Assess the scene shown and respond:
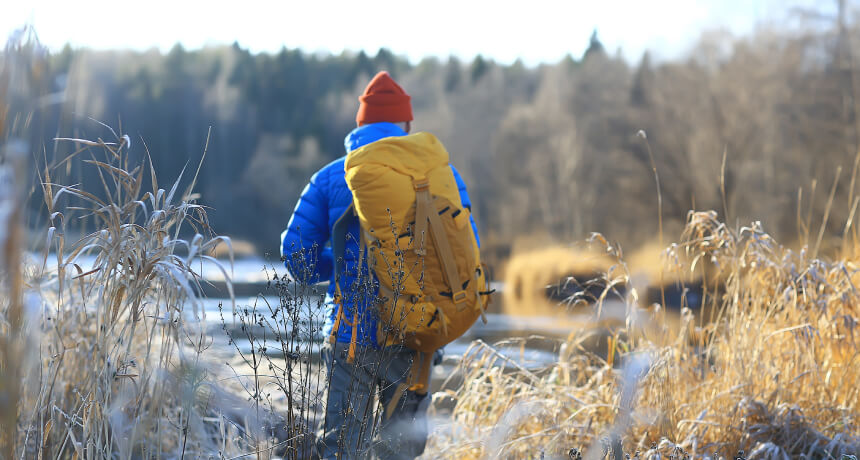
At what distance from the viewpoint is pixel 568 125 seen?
93.1ft

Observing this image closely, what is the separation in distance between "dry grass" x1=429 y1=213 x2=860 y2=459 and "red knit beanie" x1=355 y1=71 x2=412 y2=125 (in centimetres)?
126

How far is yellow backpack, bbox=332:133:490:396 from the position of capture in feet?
8.39

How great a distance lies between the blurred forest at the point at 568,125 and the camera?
17844mm

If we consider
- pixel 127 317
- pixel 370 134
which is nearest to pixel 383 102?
pixel 370 134

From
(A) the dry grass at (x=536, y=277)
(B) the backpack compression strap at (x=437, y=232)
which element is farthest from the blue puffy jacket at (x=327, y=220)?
(A) the dry grass at (x=536, y=277)

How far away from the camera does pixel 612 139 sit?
26062mm

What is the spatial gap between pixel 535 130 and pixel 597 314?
84.9ft

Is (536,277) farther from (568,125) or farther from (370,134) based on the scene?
(568,125)

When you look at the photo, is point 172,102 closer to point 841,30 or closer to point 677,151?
point 677,151

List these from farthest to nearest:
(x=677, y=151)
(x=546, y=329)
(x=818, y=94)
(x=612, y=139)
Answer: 1. (x=612, y=139)
2. (x=677, y=151)
3. (x=818, y=94)
4. (x=546, y=329)

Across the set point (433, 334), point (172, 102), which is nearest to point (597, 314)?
point (433, 334)

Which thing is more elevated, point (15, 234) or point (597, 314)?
point (15, 234)

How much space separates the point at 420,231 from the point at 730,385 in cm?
163

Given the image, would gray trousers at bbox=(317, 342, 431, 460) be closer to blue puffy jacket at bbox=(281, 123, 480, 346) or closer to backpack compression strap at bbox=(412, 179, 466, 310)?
blue puffy jacket at bbox=(281, 123, 480, 346)
